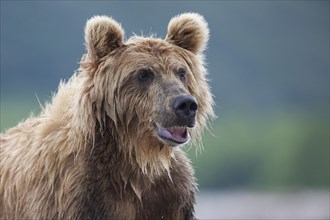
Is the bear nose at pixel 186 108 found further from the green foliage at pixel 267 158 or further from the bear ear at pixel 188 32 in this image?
the green foliage at pixel 267 158

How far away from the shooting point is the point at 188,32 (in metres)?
9.66

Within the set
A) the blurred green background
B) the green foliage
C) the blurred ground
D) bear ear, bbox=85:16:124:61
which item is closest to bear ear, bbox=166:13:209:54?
bear ear, bbox=85:16:124:61

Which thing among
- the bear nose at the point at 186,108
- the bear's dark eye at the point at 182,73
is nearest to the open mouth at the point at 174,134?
the bear nose at the point at 186,108

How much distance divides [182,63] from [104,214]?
1.25 metres

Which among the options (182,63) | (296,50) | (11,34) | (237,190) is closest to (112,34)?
(182,63)

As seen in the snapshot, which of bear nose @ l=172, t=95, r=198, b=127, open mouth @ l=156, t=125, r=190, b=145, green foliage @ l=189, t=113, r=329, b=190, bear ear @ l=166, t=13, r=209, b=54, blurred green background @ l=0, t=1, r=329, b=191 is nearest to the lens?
bear nose @ l=172, t=95, r=198, b=127

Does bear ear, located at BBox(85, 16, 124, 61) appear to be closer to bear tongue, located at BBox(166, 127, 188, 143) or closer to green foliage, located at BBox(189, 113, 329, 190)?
bear tongue, located at BBox(166, 127, 188, 143)

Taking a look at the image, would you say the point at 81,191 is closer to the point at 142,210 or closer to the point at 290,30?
the point at 142,210

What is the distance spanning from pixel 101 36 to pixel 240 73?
74423mm

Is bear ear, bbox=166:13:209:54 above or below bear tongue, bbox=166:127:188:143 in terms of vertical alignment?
above

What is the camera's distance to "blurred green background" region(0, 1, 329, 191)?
1721 inches

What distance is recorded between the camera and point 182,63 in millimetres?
9438

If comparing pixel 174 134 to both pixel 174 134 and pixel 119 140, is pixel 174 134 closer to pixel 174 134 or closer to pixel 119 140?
pixel 174 134

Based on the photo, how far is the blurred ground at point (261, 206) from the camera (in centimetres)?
2388
